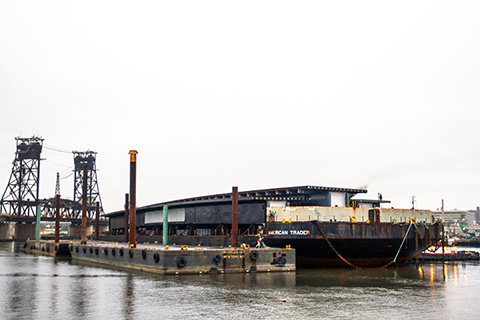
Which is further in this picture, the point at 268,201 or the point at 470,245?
the point at 470,245

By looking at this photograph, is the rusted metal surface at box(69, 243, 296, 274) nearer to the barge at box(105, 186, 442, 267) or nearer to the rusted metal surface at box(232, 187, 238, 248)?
the rusted metal surface at box(232, 187, 238, 248)

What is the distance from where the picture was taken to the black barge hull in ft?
128

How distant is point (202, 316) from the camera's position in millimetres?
19438

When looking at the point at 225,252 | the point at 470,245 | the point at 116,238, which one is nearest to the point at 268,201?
the point at 225,252

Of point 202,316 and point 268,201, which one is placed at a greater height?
point 268,201

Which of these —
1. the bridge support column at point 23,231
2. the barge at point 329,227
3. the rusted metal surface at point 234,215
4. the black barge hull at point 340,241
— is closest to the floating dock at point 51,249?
the barge at point 329,227

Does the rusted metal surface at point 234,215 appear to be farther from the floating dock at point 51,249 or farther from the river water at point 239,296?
the floating dock at point 51,249

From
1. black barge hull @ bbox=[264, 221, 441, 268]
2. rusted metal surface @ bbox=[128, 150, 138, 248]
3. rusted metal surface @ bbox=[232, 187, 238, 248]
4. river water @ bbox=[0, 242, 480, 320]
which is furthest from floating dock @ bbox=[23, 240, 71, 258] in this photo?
rusted metal surface @ bbox=[232, 187, 238, 248]

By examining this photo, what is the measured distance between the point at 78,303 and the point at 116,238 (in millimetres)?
56610

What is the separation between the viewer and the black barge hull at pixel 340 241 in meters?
39.0

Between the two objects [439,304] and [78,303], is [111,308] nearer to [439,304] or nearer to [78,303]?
[78,303]

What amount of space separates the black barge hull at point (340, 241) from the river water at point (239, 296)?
3478 mm

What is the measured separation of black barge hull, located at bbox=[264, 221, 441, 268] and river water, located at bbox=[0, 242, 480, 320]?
348cm

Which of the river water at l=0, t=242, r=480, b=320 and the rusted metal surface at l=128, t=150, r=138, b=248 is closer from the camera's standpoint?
the river water at l=0, t=242, r=480, b=320
